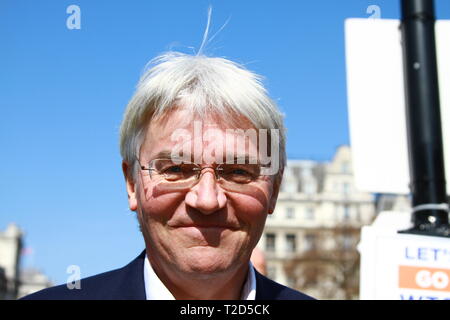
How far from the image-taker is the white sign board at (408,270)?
1.83 m

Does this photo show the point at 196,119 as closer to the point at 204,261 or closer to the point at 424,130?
the point at 204,261

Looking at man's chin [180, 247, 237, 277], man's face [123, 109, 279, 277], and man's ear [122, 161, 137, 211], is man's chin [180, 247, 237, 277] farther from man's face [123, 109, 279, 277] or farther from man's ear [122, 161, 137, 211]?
man's ear [122, 161, 137, 211]

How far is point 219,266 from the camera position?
85.2 inches

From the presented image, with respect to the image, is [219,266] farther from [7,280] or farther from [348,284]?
[7,280]

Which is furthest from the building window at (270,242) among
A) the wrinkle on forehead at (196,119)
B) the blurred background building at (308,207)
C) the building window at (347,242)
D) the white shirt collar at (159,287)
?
the wrinkle on forehead at (196,119)

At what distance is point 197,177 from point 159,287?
42 centimetres

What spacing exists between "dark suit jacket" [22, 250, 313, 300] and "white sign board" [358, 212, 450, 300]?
2.08 feet

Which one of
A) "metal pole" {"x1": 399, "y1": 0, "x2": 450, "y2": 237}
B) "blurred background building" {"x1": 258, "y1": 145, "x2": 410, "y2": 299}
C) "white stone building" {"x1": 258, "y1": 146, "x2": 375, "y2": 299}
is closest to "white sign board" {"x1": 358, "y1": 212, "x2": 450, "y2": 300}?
"metal pole" {"x1": 399, "y1": 0, "x2": 450, "y2": 237}

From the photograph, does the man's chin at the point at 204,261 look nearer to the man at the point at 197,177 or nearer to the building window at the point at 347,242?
the man at the point at 197,177

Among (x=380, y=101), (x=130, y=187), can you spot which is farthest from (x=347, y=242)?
(x=380, y=101)

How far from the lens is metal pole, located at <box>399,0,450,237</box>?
1774 mm

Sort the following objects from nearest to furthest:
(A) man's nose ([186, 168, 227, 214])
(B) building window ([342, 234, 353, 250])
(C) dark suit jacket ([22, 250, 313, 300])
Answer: (A) man's nose ([186, 168, 227, 214]) → (C) dark suit jacket ([22, 250, 313, 300]) → (B) building window ([342, 234, 353, 250])
